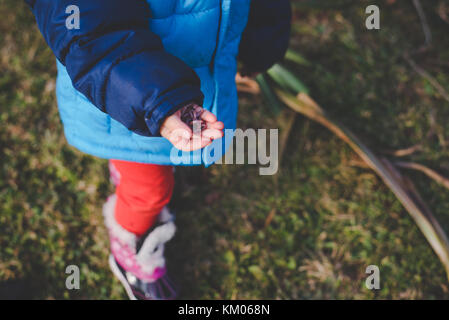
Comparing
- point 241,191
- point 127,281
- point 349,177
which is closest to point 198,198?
point 241,191

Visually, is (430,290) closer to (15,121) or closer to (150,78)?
(150,78)

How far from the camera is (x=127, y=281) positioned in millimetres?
1589

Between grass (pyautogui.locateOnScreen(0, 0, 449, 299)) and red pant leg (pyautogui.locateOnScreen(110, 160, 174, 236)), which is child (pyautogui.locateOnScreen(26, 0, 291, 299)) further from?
grass (pyautogui.locateOnScreen(0, 0, 449, 299))

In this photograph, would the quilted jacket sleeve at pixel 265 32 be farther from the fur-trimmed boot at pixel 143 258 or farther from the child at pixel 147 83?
the fur-trimmed boot at pixel 143 258

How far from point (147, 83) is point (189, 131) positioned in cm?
13

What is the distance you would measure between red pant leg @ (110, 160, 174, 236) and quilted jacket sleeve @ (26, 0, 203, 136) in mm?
473

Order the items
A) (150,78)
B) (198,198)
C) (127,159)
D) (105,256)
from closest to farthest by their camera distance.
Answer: (150,78) < (127,159) < (105,256) < (198,198)

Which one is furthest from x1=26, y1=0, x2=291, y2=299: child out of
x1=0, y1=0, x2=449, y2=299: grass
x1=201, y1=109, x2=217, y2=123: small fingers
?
x1=0, y1=0, x2=449, y2=299: grass

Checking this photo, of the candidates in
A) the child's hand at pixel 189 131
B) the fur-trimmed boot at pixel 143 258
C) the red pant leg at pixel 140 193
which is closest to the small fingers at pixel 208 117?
the child's hand at pixel 189 131

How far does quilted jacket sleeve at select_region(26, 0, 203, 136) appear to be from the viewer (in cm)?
77

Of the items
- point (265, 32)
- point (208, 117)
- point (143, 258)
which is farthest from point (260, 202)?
point (208, 117)

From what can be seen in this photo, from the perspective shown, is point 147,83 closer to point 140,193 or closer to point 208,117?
point 208,117
